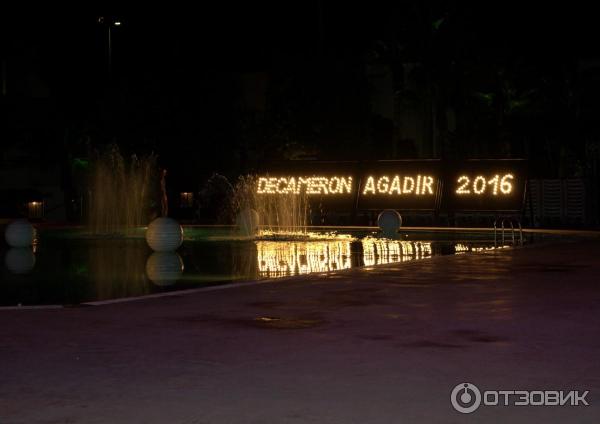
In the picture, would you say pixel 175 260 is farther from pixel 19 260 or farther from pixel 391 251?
pixel 391 251

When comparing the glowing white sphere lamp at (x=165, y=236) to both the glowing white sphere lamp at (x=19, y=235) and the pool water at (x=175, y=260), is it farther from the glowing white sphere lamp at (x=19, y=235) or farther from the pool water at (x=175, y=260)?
the glowing white sphere lamp at (x=19, y=235)

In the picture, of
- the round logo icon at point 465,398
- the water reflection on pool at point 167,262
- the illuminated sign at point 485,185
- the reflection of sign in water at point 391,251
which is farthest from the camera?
the illuminated sign at point 485,185

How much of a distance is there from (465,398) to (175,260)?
1708 centimetres

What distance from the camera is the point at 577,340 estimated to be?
11.8 meters

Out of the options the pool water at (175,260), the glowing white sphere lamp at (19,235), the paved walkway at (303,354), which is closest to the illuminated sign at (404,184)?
the pool water at (175,260)

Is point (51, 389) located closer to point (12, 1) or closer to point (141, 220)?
point (141, 220)

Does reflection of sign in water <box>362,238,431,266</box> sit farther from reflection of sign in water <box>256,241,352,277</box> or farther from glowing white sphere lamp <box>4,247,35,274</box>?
glowing white sphere lamp <box>4,247,35,274</box>

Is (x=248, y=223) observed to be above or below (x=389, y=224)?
above

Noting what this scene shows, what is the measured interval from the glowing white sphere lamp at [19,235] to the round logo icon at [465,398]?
2346cm

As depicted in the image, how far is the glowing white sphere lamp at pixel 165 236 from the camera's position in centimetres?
2798

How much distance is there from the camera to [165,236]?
27984 mm

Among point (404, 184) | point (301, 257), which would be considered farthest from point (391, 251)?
point (404, 184)

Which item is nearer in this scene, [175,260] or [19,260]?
[175,260]

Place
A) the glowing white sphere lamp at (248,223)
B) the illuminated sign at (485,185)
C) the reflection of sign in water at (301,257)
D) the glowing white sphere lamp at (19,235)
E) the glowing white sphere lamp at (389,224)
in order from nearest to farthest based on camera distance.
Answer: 1. the reflection of sign in water at (301,257)
2. the glowing white sphere lamp at (19,235)
3. the glowing white sphere lamp at (389,224)
4. the glowing white sphere lamp at (248,223)
5. the illuminated sign at (485,185)
